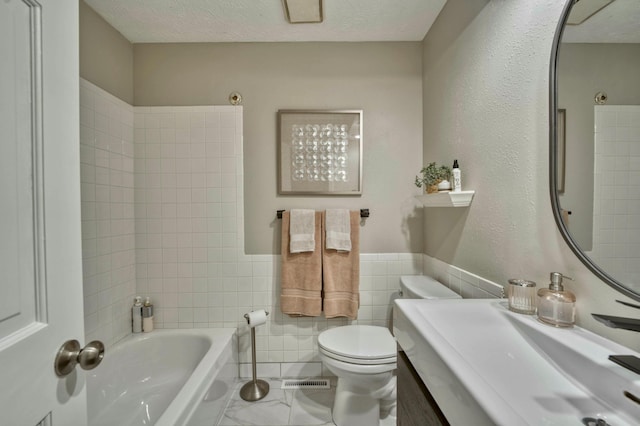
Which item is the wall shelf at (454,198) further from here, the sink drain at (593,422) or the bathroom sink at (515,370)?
the sink drain at (593,422)

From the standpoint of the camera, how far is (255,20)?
1587 millimetres

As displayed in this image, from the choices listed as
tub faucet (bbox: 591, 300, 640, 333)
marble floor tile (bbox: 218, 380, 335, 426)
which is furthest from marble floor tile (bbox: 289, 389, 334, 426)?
tub faucet (bbox: 591, 300, 640, 333)

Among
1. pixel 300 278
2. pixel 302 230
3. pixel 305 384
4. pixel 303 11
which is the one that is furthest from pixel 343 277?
pixel 303 11

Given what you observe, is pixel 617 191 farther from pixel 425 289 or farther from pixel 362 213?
pixel 362 213

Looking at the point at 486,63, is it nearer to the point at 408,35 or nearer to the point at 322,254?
the point at 408,35

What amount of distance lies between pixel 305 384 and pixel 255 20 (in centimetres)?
232

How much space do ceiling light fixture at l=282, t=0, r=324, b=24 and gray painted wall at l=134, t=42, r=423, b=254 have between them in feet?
0.76

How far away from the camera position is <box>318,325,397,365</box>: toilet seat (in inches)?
51.5

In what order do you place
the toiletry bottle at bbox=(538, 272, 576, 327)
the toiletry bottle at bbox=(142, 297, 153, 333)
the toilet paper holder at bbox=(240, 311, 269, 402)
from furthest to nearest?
the toiletry bottle at bbox=(142, 297, 153, 333) < the toilet paper holder at bbox=(240, 311, 269, 402) < the toiletry bottle at bbox=(538, 272, 576, 327)

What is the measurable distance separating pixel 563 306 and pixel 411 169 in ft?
4.05

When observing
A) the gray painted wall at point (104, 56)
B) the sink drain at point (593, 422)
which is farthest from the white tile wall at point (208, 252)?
the sink drain at point (593, 422)

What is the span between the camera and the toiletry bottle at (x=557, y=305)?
0.72 metres

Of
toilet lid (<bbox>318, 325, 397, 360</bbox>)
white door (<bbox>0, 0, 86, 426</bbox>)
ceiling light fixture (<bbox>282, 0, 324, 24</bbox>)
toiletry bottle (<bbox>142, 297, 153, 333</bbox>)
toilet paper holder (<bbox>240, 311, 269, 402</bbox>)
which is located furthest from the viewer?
toiletry bottle (<bbox>142, 297, 153, 333</bbox>)

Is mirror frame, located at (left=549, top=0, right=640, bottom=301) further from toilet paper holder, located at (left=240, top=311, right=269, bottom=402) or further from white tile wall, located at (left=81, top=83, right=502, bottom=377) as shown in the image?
toilet paper holder, located at (left=240, top=311, right=269, bottom=402)
